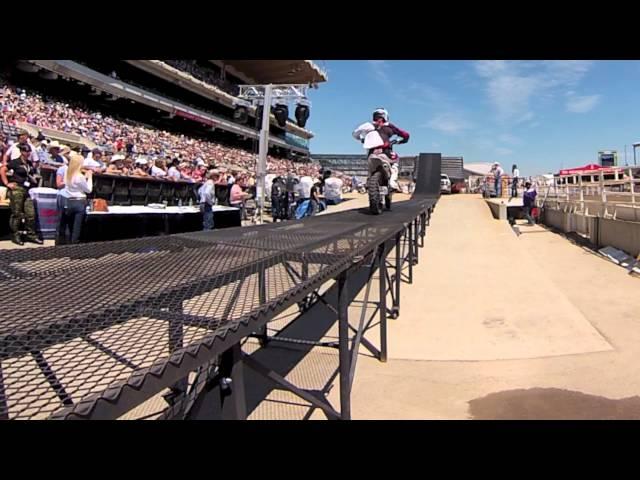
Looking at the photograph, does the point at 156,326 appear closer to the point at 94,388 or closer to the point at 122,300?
the point at 122,300

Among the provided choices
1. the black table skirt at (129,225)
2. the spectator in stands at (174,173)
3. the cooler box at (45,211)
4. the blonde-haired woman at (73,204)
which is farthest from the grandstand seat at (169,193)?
the blonde-haired woman at (73,204)

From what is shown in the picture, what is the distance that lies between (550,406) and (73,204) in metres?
6.43

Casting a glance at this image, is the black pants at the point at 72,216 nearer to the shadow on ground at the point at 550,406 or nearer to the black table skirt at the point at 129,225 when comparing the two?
the black table skirt at the point at 129,225

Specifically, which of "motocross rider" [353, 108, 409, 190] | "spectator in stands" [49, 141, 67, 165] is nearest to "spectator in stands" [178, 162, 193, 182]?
"spectator in stands" [49, 141, 67, 165]

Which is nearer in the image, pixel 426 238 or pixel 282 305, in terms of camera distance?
pixel 282 305

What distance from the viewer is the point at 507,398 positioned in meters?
3.62

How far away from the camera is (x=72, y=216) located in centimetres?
661

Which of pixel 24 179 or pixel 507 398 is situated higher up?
pixel 24 179

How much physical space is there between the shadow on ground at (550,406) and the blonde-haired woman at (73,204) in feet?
19.0
